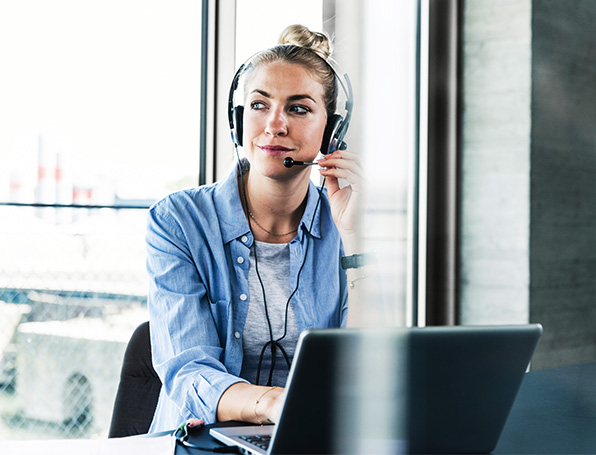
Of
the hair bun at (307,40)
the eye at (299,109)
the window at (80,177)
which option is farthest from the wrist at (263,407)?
the window at (80,177)

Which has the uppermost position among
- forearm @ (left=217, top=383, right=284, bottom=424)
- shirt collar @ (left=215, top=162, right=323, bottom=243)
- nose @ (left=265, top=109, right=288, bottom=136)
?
nose @ (left=265, top=109, right=288, bottom=136)

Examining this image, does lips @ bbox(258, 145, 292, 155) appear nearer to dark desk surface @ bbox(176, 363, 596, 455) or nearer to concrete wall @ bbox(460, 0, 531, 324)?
dark desk surface @ bbox(176, 363, 596, 455)

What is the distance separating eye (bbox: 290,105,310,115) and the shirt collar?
164 mm

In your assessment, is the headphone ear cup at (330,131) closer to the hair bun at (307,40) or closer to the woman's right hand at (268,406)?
the hair bun at (307,40)

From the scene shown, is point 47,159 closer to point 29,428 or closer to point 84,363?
point 84,363

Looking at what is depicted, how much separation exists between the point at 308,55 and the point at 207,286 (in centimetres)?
49

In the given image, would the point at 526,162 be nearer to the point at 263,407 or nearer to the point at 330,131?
the point at 330,131

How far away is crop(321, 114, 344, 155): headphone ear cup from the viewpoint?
1358mm

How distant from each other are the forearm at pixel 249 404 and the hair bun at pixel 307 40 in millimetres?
722

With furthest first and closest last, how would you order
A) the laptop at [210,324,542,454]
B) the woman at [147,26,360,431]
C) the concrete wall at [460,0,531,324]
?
the concrete wall at [460,0,531,324] → the woman at [147,26,360,431] → the laptop at [210,324,542,454]

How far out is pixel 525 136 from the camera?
2.25 metres

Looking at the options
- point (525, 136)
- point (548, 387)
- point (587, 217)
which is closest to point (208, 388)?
point (548, 387)

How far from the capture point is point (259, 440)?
0.75 meters

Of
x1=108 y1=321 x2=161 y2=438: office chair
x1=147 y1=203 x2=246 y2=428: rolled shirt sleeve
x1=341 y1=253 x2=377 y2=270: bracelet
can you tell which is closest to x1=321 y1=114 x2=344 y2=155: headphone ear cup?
x1=341 y1=253 x2=377 y2=270: bracelet
